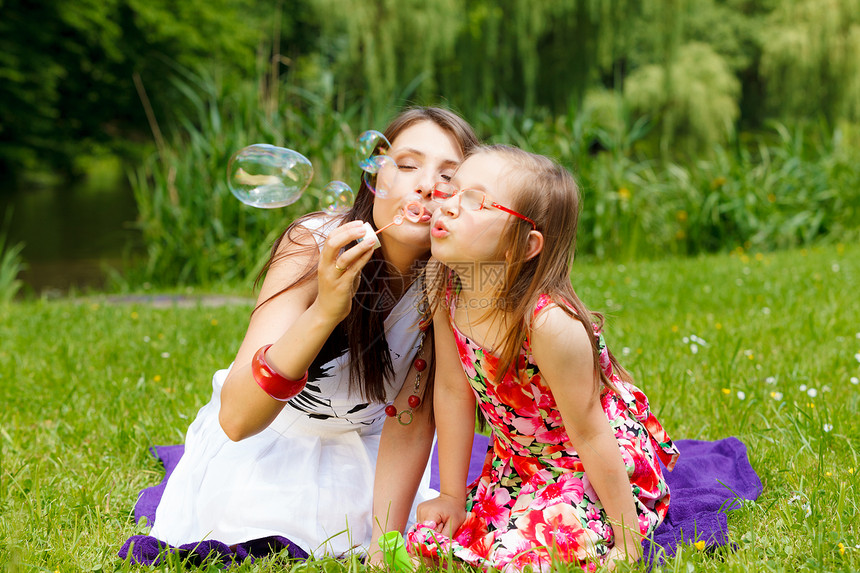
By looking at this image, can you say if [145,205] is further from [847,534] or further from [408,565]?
[847,534]

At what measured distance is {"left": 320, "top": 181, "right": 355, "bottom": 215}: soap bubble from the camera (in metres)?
2.00

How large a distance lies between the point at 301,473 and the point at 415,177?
0.85 metres

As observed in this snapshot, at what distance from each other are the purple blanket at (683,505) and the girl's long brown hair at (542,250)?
51 centimetres

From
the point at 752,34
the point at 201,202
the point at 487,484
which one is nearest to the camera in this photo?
the point at 487,484

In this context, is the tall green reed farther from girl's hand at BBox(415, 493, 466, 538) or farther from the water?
girl's hand at BBox(415, 493, 466, 538)

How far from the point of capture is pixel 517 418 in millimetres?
1824

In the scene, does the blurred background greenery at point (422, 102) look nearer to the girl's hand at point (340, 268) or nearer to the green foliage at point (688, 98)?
the green foliage at point (688, 98)

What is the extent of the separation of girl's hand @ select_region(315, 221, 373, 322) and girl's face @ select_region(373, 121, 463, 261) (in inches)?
6.8

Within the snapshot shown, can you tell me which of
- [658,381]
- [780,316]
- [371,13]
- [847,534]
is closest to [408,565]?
[847,534]

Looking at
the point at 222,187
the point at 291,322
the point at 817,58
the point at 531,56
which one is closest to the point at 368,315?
the point at 291,322

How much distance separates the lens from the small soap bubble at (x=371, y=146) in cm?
196

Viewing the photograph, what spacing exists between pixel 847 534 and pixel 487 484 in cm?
82

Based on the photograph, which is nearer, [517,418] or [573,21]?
[517,418]

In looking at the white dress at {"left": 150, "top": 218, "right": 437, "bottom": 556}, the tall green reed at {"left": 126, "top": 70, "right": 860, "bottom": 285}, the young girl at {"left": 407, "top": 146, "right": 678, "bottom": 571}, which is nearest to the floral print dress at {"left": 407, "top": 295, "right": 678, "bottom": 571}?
the young girl at {"left": 407, "top": 146, "right": 678, "bottom": 571}
